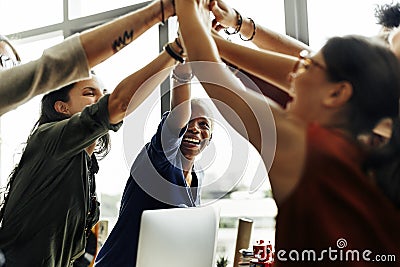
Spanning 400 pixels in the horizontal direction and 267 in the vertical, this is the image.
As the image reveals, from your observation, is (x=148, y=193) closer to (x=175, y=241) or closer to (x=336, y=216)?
(x=175, y=241)

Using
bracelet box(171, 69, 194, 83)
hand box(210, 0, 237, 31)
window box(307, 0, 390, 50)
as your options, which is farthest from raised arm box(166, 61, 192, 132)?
window box(307, 0, 390, 50)

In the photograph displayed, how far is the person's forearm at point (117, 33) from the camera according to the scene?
1117 millimetres

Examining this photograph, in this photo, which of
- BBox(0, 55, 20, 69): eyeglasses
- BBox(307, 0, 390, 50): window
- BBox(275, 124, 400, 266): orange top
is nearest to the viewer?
BBox(275, 124, 400, 266): orange top

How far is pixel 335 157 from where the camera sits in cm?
85

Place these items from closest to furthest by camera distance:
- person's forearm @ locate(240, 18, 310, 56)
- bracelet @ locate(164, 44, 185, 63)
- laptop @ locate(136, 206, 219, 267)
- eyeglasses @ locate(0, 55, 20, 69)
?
bracelet @ locate(164, 44, 185, 63)
person's forearm @ locate(240, 18, 310, 56)
eyeglasses @ locate(0, 55, 20, 69)
laptop @ locate(136, 206, 219, 267)

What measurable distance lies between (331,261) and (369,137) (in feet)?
0.74

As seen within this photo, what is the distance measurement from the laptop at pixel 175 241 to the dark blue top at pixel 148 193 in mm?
158

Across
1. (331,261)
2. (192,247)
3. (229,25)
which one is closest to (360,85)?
(331,261)

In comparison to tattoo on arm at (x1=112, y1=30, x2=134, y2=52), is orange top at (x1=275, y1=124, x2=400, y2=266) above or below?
below

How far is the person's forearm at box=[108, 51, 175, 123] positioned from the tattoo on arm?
0.42 ft

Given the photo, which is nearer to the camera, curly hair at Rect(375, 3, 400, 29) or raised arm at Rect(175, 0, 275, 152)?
raised arm at Rect(175, 0, 275, 152)

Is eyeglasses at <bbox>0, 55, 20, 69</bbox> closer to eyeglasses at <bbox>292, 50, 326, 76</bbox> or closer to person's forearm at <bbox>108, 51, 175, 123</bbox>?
person's forearm at <bbox>108, 51, 175, 123</bbox>

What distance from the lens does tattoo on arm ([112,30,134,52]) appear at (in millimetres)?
1138

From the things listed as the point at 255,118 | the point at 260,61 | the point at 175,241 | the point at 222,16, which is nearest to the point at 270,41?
the point at 222,16
